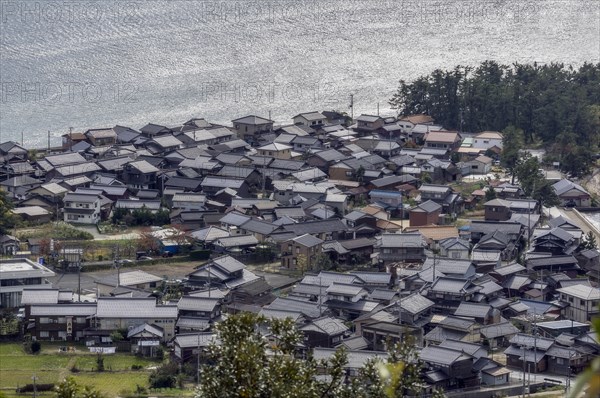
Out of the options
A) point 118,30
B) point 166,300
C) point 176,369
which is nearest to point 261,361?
point 176,369

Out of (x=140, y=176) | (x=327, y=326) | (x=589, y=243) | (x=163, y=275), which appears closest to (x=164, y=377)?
(x=327, y=326)

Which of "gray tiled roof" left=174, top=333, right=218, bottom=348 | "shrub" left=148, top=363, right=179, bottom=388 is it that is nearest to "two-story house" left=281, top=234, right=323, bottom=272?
"gray tiled roof" left=174, top=333, right=218, bottom=348

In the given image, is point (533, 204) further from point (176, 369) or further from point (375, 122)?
point (176, 369)

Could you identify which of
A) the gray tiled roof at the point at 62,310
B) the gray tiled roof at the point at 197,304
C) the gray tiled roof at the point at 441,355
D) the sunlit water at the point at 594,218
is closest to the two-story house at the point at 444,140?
the sunlit water at the point at 594,218

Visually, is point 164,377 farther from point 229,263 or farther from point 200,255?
point 200,255

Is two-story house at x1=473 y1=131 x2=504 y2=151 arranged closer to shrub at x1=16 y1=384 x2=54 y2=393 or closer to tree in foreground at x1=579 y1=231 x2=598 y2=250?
tree in foreground at x1=579 y1=231 x2=598 y2=250

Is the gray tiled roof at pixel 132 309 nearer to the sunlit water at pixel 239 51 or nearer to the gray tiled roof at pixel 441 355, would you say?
the gray tiled roof at pixel 441 355
